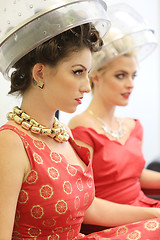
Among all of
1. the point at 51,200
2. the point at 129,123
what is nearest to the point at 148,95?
the point at 129,123

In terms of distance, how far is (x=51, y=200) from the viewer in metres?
0.96

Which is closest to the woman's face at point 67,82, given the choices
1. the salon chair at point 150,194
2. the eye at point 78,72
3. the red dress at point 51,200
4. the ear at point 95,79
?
the eye at point 78,72

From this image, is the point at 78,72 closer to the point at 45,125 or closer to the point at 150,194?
the point at 45,125

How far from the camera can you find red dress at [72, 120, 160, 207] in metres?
1.49

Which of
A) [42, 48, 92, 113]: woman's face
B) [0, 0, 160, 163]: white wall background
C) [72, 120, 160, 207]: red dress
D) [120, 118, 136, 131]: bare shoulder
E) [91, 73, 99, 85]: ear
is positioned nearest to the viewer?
[42, 48, 92, 113]: woman's face

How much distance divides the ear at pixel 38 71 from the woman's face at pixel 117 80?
0.63m

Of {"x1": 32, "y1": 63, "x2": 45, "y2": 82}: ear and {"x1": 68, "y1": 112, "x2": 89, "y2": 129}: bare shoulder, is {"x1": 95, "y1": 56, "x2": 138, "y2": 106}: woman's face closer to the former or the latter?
{"x1": 68, "y1": 112, "x2": 89, "y2": 129}: bare shoulder

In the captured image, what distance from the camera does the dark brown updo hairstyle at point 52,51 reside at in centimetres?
95

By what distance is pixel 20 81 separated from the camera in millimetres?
1005

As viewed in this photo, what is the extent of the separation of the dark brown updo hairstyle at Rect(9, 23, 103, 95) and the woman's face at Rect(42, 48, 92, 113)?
17 millimetres

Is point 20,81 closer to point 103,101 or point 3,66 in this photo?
point 3,66

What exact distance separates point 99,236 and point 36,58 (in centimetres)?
52

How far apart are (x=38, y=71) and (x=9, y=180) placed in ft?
0.92

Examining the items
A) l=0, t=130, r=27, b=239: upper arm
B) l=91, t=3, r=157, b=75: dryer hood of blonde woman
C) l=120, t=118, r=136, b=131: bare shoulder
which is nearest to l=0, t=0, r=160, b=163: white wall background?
l=120, t=118, r=136, b=131: bare shoulder
